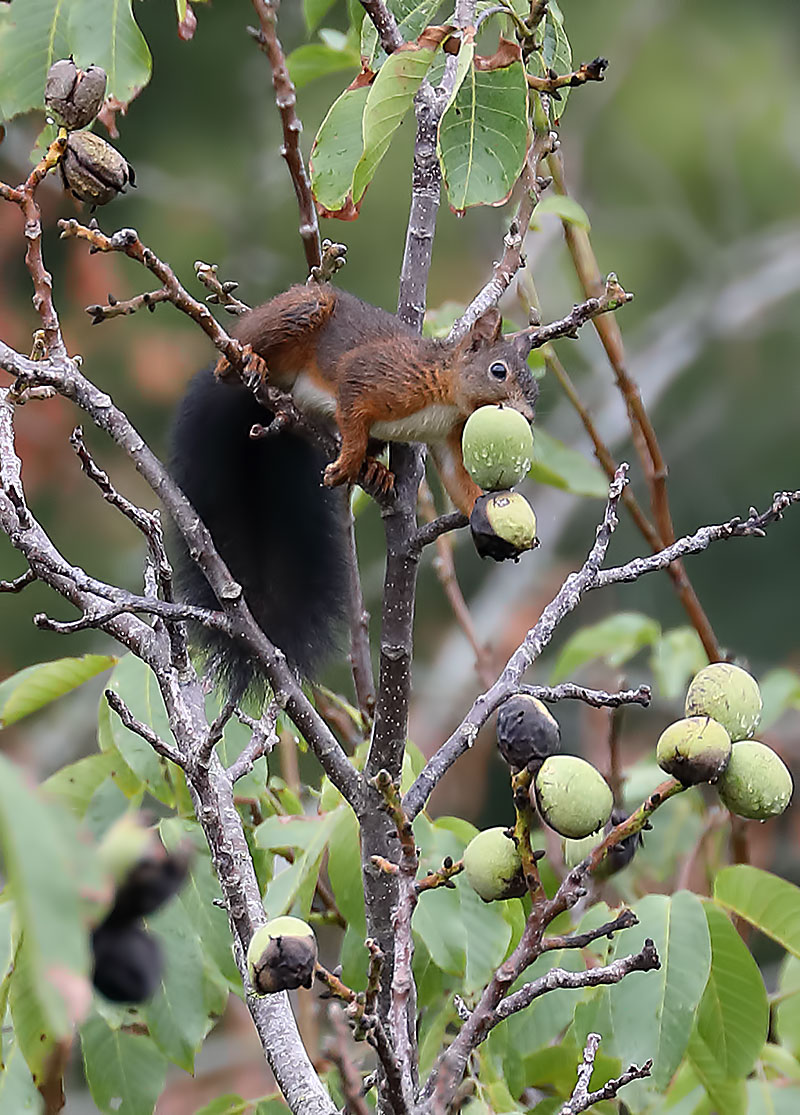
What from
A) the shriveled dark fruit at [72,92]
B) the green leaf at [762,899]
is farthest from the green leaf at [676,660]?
the shriveled dark fruit at [72,92]

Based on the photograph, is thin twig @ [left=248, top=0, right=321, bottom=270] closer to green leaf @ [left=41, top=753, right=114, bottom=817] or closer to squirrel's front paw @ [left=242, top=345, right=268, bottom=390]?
squirrel's front paw @ [left=242, top=345, right=268, bottom=390]

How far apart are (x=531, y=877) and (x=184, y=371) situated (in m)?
4.20

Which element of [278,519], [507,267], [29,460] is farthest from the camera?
[29,460]

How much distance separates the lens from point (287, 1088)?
92 centimetres

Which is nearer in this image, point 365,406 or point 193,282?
point 365,406

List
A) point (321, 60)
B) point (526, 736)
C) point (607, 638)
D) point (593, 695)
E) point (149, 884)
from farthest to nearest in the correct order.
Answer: point (607, 638) < point (321, 60) < point (593, 695) < point (526, 736) < point (149, 884)

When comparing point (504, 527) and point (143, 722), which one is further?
point (143, 722)

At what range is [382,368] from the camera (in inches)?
70.0

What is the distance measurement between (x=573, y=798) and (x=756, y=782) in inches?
4.6

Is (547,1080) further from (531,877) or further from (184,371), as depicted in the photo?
(184,371)

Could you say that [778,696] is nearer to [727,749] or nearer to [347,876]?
[347,876]

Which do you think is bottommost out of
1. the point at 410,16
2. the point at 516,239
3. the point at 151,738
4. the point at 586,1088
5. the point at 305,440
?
the point at 586,1088

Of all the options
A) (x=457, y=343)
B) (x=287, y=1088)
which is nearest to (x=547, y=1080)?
(x=287, y=1088)

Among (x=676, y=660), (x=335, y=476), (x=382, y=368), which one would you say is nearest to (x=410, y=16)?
(x=335, y=476)
